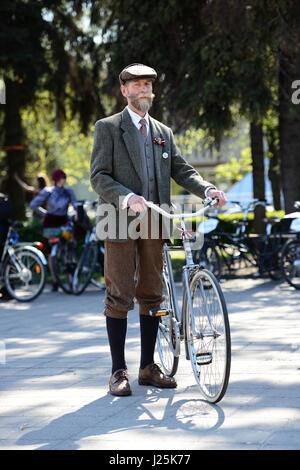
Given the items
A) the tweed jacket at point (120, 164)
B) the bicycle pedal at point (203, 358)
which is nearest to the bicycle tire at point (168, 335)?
the bicycle pedal at point (203, 358)

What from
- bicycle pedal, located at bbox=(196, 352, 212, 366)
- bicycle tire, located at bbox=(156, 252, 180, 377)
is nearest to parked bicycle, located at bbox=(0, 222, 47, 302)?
bicycle tire, located at bbox=(156, 252, 180, 377)

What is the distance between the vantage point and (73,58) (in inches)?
682

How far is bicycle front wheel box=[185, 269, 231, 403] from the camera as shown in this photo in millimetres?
4617

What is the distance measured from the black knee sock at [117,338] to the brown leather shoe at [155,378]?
0.20 metres

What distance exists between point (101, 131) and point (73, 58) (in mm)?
12618

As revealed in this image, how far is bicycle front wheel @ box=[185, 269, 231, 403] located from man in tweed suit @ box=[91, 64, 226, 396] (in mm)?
400

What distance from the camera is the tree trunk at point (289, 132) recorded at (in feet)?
42.6

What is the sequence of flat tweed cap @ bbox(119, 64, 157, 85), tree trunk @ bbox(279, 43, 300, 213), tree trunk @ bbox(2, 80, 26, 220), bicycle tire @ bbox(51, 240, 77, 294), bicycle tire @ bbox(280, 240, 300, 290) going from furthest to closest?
tree trunk @ bbox(2, 80, 26, 220) → tree trunk @ bbox(279, 43, 300, 213) → bicycle tire @ bbox(51, 240, 77, 294) → bicycle tire @ bbox(280, 240, 300, 290) → flat tweed cap @ bbox(119, 64, 157, 85)

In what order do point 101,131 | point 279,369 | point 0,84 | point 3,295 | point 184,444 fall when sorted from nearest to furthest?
point 184,444 → point 101,131 → point 279,369 → point 3,295 → point 0,84

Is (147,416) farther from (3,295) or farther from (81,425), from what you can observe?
(3,295)

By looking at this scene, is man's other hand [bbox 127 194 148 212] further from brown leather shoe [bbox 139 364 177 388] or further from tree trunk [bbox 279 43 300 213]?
tree trunk [bbox 279 43 300 213]

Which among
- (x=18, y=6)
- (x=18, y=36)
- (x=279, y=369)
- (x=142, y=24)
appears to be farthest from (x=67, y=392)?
(x=18, y=6)

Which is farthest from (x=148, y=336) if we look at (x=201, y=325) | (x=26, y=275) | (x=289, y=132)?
(x=289, y=132)

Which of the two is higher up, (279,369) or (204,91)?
(204,91)
